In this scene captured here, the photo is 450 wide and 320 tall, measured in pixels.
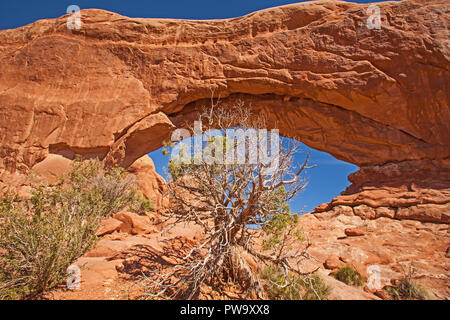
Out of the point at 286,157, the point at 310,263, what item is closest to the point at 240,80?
the point at 286,157

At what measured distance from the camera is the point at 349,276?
6371mm

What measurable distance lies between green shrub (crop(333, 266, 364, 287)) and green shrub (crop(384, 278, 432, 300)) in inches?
23.0

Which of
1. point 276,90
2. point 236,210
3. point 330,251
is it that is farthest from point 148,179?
point 236,210

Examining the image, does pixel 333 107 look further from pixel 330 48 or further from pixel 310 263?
pixel 310 263

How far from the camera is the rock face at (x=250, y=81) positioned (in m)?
10.8

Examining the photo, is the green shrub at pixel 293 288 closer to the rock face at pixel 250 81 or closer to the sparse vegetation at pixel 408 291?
the sparse vegetation at pixel 408 291

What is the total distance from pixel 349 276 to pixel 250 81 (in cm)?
838

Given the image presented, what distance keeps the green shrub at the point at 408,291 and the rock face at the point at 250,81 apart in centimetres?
648

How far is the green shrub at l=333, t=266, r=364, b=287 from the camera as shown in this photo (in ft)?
20.4

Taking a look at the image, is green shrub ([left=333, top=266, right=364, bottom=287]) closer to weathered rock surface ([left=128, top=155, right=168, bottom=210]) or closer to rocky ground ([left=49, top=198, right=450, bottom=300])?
rocky ground ([left=49, top=198, right=450, bottom=300])

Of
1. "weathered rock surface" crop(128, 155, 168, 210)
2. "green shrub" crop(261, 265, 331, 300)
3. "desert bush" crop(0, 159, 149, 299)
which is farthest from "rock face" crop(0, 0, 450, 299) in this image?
"desert bush" crop(0, 159, 149, 299)

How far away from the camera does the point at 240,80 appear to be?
11625 millimetres

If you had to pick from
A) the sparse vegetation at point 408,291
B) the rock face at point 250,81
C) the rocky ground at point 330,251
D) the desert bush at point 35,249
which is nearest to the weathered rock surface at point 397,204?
the rocky ground at point 330,251

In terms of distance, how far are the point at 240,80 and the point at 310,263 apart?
7922 millimetres
